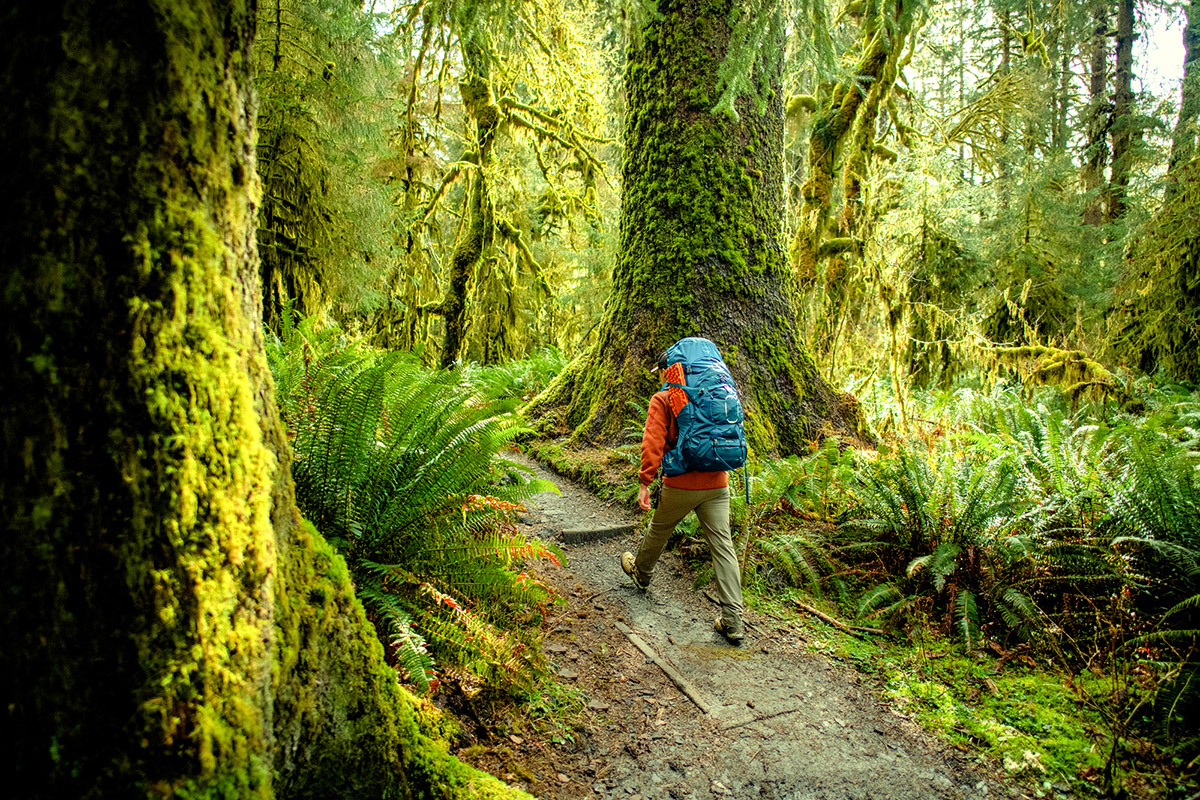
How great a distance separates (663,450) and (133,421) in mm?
3069

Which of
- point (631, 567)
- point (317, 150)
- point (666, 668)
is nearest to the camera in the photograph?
point (666, 668)

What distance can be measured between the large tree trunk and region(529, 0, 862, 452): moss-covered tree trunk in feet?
33.4

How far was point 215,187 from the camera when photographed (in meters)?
1.41

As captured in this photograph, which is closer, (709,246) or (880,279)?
(709,246)

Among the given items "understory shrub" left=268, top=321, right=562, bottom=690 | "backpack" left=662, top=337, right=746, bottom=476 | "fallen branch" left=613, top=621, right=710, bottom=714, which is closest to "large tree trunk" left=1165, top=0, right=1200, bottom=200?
"backpack" left=662, top=337, right=746, bottom=476

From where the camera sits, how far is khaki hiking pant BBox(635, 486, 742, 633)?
3770 mm

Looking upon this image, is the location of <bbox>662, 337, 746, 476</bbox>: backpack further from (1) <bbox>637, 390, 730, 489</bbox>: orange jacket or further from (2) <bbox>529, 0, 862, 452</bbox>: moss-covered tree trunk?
(2) <bbox>529, 0, 862, 452</bbox>: moss-covered tree trunk

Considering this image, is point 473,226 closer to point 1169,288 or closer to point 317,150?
point 317,150

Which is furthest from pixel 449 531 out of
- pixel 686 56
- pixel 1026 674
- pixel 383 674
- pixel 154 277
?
pixel 686 56

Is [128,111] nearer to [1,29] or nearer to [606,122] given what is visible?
[1,29]

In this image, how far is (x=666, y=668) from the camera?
3.38 metres

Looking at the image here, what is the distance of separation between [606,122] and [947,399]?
26.2 feet

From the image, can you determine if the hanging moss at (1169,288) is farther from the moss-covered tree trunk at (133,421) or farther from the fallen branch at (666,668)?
the moss-covered tree trunk at (133,421)

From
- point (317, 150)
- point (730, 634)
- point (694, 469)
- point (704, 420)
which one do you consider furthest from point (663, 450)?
point (317, 150)
